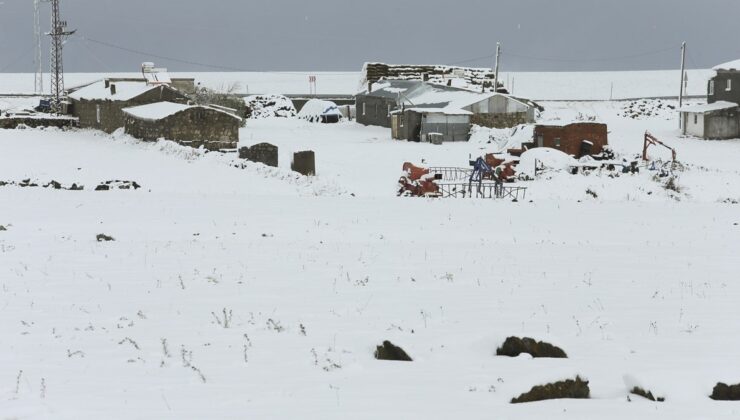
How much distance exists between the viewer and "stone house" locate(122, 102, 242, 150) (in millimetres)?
44500

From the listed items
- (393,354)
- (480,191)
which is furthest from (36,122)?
(393,354)

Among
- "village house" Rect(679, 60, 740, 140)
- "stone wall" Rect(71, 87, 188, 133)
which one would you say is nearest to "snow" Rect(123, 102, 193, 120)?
"stone wall" Rect(71, 87, 188, 133)

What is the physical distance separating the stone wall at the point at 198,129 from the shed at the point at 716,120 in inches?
1304

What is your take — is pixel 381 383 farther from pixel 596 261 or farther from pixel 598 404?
pixel 596 261

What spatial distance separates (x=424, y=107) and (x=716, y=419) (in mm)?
52521

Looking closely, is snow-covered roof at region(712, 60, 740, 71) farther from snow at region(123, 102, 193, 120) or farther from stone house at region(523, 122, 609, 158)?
snow at region(123, 102, 193, 120)

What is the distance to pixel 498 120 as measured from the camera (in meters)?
59.1

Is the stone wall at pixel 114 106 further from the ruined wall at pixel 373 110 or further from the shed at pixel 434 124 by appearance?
the ruined wall at pixel 373 110

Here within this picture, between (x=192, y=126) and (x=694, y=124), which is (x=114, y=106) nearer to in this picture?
(x=192, y=126)

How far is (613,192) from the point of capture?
3147 cm

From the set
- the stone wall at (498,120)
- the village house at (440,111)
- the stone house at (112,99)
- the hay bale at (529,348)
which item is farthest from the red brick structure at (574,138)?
the hay bale at (529,348)

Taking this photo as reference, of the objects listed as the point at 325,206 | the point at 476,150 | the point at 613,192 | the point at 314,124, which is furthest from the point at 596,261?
the point at 314,124

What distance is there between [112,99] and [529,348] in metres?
49.3

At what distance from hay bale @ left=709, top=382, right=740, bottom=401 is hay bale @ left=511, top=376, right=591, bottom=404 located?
1.11 meters
